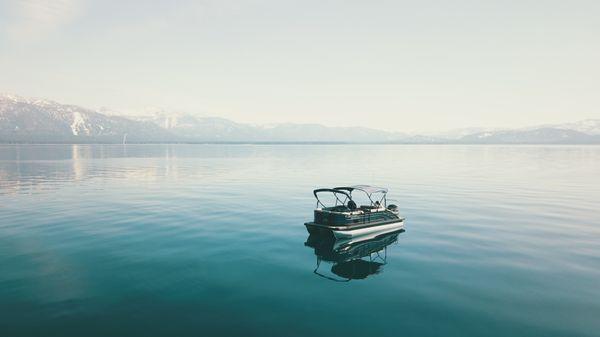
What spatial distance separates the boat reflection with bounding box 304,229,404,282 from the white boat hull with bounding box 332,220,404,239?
0.38 m

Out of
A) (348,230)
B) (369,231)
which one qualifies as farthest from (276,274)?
(369,231)

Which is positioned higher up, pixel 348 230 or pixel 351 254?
pixel 348 230

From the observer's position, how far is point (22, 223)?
38.1 meters

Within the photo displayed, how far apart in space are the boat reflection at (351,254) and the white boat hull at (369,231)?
0.38 metres

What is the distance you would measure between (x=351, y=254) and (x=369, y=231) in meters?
5.87

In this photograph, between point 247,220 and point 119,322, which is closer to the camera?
point 119,322

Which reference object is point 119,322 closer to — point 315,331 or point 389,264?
point 315,331

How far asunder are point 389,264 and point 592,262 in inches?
597

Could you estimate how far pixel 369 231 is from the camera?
35938 mm

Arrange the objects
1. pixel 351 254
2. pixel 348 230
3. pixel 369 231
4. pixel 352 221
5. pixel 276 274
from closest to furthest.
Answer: pixel 276 274 → pixel 351 254 → pixel 348 230 → pixel 352 221 → pixel 369 231

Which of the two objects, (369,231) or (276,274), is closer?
(276,274)

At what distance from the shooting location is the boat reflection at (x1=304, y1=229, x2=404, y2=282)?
1004 inches

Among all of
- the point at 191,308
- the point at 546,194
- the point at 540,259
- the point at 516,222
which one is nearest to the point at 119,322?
the point at 191,308

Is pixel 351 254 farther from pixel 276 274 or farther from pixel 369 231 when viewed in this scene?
pixel 276 274
